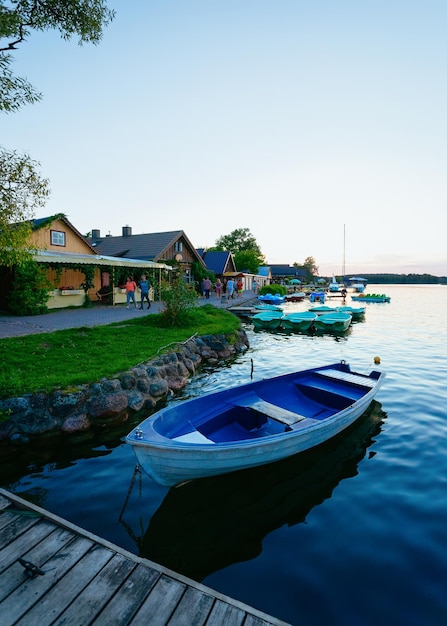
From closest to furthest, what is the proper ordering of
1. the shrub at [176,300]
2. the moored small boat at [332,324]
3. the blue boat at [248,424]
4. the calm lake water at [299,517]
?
the calm lake water at [299,517], the blue boat at [248,424], the shrub at [176,300], the moored small boat at [332,324]

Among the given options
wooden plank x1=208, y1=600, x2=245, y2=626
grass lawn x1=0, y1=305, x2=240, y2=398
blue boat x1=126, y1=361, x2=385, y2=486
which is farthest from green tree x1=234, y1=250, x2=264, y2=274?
wooden plank x1=208, y1=600, x2=245, y2=626

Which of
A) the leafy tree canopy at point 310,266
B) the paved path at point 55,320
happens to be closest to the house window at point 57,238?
the paved path at point 55,320

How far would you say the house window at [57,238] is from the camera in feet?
77.2

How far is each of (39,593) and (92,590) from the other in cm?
49

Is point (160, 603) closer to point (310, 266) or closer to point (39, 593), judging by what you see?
point (39, 593)

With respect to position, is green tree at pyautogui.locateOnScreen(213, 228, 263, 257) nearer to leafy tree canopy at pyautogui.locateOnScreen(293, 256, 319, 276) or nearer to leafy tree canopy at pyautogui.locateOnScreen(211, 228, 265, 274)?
leafy tree canopy at pyautogui.locateOnScreen(211, 228, 265, 274)

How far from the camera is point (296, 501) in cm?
548

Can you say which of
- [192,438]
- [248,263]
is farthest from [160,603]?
[248,263]

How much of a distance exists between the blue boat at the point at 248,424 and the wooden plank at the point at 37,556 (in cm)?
123

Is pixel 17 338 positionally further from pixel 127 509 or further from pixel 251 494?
pixel 251 494

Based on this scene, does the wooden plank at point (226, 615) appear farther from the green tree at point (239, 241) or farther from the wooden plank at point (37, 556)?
→ the green tree at point (239, 241)

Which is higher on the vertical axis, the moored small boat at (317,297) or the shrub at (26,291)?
the shrub at (26,291)

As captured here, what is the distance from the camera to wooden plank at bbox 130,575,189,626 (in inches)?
117

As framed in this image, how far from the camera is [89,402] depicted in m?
7.84
